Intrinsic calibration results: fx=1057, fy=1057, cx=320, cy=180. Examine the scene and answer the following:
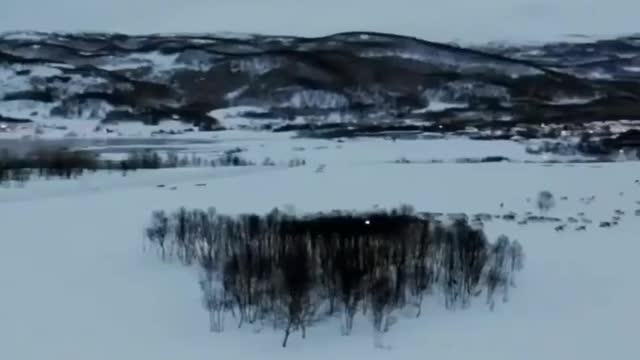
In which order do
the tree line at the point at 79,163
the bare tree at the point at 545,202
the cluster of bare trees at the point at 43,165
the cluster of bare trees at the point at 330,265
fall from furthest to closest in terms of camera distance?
the tree line at the point at 79,163 < the cluster of bare trees at the point at 43,165 < the bare tree at the point at 545,202 < the cluster of bare trees at the point at 330,265

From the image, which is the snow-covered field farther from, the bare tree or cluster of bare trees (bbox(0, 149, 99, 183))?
cluster of bare trees (bbox(0, 149, 99, 183))

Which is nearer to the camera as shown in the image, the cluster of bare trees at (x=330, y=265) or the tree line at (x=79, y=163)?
the cluster of bare trees at (x=330, y=265)

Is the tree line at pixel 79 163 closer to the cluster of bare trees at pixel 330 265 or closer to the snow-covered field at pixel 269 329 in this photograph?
the snow-covered field at pixel 269 329

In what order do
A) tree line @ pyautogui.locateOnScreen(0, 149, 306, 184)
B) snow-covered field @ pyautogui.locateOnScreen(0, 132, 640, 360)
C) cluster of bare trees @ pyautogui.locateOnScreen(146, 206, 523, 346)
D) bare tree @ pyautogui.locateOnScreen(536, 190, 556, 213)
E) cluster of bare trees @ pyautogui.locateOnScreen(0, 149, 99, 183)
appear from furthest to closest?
tree line @ pyautogui.locateOnScreen(0, 149, 306, 184), cluster of bare trees @ pyautogui.locateOnScreen(0, 149, 99, 183), bare tree @ pyautogui.locateOnScreen(536, 190, 556, 213), cluster of bare trees @ pyautogui.locateOnScreen(146, 206, 523, 346), snow-covered field @ pyautogui.locateOnScreen(0, 132, 640, 360)

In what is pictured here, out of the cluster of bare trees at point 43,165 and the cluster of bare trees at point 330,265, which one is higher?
the cluster of bare trees at point 330,265

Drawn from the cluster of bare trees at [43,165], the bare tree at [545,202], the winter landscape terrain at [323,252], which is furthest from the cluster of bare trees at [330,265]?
the cluster of bare trees at [43,165]

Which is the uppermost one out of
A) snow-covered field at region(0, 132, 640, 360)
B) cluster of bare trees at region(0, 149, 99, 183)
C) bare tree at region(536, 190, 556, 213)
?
bare tree at region(536, 190, 556, 213)

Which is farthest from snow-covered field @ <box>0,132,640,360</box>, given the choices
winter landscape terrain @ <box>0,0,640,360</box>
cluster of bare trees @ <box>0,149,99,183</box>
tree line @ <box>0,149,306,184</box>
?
tree line @ <box>0,149,306,184</box>
